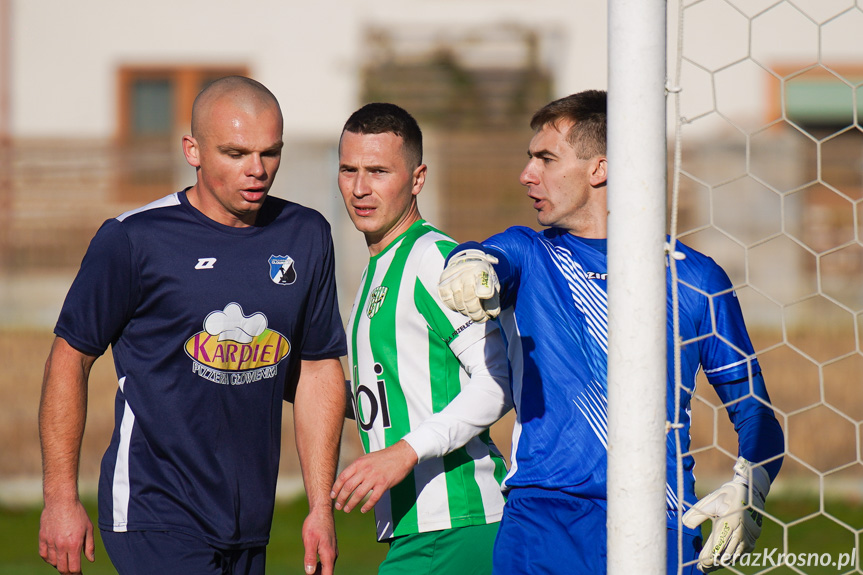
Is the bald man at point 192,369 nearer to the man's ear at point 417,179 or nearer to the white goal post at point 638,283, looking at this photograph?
the man's ear at point 417,179

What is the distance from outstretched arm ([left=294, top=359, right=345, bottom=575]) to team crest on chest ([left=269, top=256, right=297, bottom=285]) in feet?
1.00

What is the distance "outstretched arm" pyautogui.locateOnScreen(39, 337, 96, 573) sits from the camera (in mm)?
2574

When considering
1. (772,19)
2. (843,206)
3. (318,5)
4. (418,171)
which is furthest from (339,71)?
(418,171)

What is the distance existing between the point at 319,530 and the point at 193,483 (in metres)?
0.40

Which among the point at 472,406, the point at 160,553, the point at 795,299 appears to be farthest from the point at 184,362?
the point at 795,299

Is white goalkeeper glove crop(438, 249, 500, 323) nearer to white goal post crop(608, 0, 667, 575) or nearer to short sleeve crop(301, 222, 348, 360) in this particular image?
white goal post crop(608, 0, 667, 575)

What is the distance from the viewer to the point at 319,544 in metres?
2.81

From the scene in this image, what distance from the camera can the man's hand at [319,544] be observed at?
9.22 ft

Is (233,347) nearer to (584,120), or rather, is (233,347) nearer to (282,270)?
(282,270)

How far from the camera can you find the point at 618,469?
210 centimetres

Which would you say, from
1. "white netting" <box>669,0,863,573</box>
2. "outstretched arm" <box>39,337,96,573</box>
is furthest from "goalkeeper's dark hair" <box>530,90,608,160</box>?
"white netting" <box>669,0,863,573</box>

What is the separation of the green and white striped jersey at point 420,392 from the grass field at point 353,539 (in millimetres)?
2908

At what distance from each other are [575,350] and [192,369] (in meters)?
1.11

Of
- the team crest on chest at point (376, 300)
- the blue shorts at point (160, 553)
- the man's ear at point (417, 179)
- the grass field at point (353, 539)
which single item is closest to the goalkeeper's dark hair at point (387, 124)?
the man's ear at point (417, 179)
